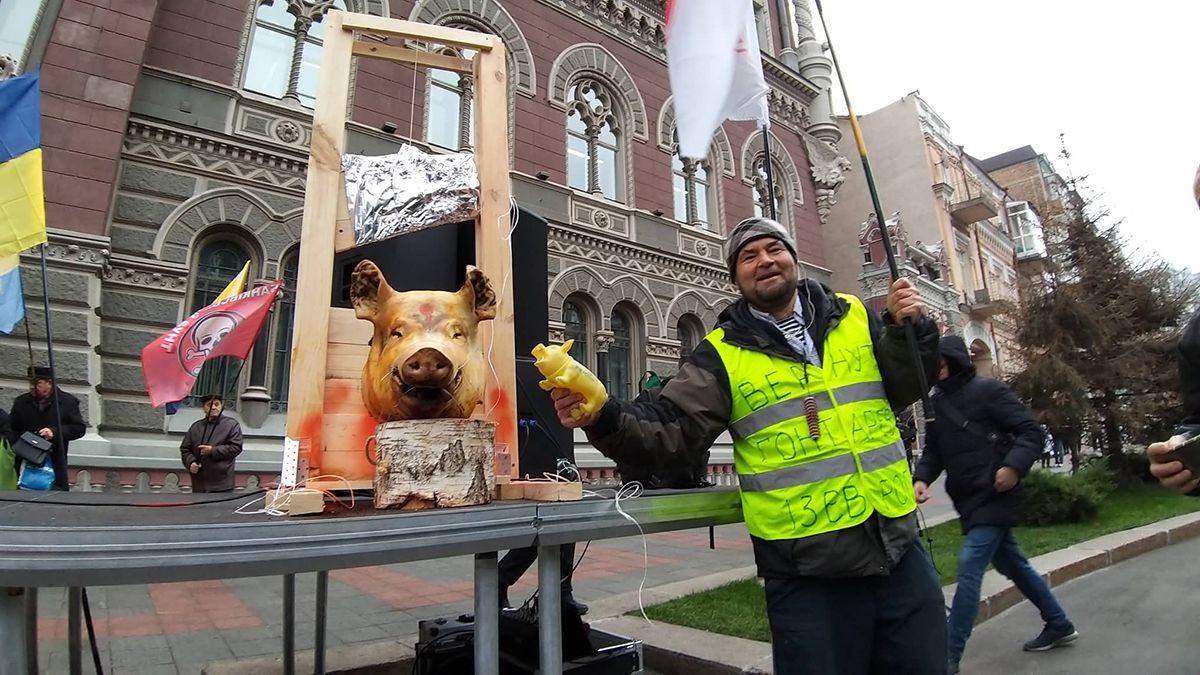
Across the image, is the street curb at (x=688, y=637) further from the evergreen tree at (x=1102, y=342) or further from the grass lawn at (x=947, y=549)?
the evergreen tree at (x=1102, y=342)

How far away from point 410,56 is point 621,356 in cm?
1067

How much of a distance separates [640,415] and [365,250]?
163 cm

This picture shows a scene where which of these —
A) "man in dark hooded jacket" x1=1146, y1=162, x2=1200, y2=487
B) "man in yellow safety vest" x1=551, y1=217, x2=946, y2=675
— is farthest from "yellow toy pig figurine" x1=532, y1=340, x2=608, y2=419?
"man in dark hooded jacket" x1=1146, y1=162, x2=1200, y2=487

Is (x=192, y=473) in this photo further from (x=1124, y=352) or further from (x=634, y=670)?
(x=1124, y=352)

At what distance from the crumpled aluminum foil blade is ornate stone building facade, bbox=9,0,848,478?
6.99 ft

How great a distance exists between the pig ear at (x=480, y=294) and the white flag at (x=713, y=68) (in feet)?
5.67

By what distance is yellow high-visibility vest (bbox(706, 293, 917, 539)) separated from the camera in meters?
1.97

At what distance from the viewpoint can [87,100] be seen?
817 centimetres

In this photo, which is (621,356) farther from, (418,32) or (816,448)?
(816,448)

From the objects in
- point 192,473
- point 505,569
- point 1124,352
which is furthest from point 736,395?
point 1124,352

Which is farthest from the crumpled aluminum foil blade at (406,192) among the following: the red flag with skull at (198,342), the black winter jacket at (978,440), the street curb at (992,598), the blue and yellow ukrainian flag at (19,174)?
the red flag with skull at (198,342)

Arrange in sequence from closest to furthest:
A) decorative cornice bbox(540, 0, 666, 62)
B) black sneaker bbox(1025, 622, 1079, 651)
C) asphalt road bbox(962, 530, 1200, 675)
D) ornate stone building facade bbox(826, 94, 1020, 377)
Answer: asphalt road bbox(962, 530, 1200, 675) → black sneaker bbox(1025, 622, 1079, 651) → decorative cornice bbox(540, 0, 666, 62) → ornate stone building facade bbox(826, 94, 1020, 377)

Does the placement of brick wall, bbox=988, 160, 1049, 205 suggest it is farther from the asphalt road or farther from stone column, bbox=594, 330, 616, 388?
the asphalt road

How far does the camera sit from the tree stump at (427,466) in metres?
1.82
